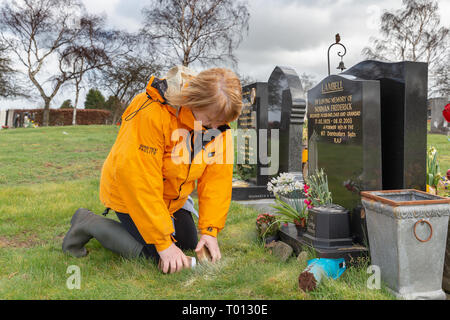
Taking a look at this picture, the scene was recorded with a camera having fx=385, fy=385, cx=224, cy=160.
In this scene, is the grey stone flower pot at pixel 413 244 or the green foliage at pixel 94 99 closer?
the grey stone flower pot at pixel 413 244

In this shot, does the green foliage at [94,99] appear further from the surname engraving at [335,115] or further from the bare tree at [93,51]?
the surname engraving at [335,115]

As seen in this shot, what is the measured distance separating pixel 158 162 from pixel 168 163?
5.6 inches

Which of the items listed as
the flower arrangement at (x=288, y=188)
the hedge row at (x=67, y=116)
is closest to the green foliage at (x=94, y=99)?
the hedge row at (x=67, y=116)

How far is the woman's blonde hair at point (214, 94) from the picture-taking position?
7.58 feet

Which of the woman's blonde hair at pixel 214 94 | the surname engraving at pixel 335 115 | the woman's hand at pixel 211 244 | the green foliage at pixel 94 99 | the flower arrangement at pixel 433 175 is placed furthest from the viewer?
the green foliage at pixel 94 99

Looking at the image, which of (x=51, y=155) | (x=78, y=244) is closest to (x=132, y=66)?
(x=51, y=155)

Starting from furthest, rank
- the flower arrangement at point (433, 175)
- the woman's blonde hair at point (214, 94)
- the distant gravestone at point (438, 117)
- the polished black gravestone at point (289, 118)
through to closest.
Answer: the distant gravestone at point (438, 117), the polished black gravestone at point (289, 118), the flower arrangement at point (433, 175), the woman's blonde hair at point (214, 94)

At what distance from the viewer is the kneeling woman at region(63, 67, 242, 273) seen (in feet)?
7.79

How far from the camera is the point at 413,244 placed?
2.49 m

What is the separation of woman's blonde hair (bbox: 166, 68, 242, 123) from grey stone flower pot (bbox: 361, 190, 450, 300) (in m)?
1.21

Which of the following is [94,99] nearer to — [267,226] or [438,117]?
[438,117]

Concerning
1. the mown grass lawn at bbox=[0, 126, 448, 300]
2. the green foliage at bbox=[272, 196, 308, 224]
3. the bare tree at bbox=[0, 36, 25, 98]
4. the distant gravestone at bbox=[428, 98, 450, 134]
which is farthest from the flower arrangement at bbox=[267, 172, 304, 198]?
the bare tree at bbox=[0, 36, 25, 98]

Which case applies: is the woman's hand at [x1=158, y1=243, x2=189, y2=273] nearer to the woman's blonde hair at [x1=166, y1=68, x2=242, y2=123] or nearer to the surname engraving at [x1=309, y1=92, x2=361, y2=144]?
the woman's blonde hair at [x1=166, y1=68, x2=242, y2=123]

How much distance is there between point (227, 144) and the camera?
3.02 meters
